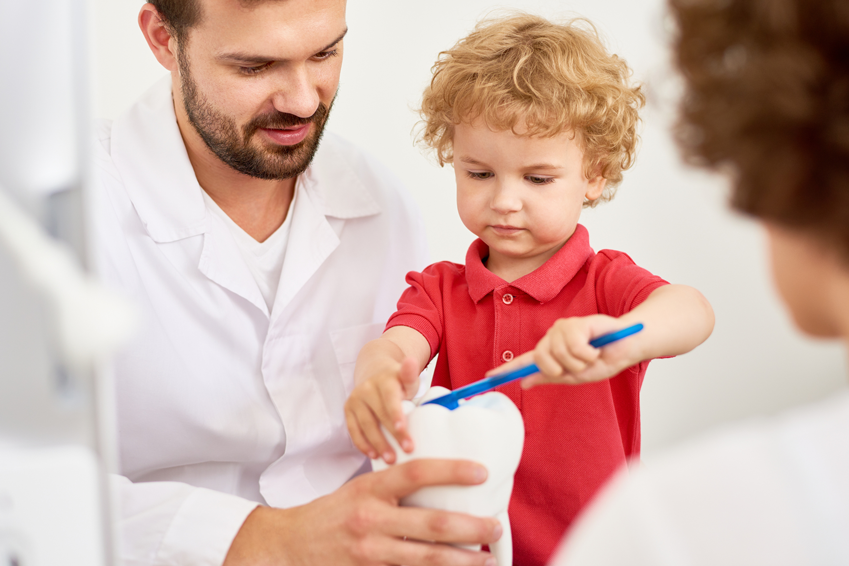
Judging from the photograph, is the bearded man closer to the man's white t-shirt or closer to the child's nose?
the man's white t-shirt

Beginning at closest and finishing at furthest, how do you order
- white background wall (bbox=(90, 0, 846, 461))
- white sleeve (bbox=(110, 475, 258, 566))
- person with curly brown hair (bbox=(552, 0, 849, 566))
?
person with curly brown hair (bbox=(552, 0, 849, 566)) < white sleeve (bbox=(110, 475, 258, 566)) < white background wall (bbox=(90, 0, 846, 461))

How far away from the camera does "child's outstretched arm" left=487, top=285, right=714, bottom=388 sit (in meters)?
0.72

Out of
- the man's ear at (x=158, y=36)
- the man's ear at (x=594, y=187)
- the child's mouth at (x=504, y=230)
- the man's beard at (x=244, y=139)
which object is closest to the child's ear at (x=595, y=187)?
the man's ear at (x=594, y=187)

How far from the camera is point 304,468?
1201 millimetres

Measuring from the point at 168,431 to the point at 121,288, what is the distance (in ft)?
0.74

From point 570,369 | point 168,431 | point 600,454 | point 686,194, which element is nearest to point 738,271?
point 686,194

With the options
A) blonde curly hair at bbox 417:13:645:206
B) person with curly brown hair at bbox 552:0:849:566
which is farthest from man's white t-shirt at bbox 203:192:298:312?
person with curly brown hair at bbox 552:0:849:566

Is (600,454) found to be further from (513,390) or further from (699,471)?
(699,471)

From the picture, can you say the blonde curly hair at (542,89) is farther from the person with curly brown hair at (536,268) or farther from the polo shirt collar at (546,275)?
the polo shirt collar at (546,275)

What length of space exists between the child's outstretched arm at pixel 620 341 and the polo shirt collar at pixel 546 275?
0.55ft

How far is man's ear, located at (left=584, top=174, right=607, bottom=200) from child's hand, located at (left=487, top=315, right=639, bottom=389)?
358mm

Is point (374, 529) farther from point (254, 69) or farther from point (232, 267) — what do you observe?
point (254, 69)

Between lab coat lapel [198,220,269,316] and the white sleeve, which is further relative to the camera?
lab coat lapel [198,220,269,316]

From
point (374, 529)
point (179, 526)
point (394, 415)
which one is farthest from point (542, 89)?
point (179, 526)
